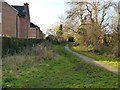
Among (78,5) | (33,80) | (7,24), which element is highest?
(78,5)

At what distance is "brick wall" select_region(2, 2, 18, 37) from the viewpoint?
1966 inches

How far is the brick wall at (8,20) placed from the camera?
49.9m

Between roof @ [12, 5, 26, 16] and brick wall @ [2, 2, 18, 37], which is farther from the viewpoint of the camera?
roof @ [12, 5, 26, 16]

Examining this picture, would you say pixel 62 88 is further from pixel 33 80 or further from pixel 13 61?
pixel 13 61

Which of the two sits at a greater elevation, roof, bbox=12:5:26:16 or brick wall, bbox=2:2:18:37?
roof, bbox=12:5:26:16

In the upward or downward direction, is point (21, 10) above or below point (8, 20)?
above

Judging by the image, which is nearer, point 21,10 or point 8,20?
point 8,20

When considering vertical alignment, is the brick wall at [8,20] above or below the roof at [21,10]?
below

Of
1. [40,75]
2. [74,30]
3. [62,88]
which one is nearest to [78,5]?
[74,30]

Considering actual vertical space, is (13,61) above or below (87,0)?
below

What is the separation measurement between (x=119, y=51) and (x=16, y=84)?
19.1m

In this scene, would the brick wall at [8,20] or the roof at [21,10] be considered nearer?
the brick wall at [8,20]

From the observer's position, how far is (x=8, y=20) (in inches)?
1998

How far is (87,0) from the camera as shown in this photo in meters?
60.1
